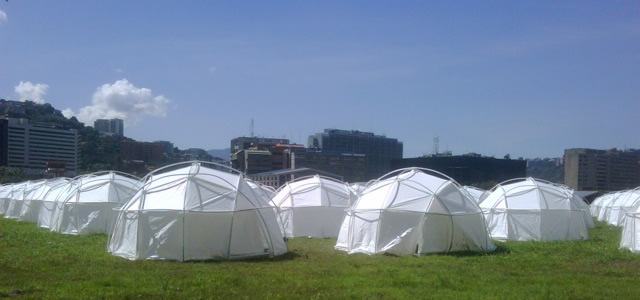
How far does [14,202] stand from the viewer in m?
63.1

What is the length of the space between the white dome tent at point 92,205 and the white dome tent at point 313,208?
9026mm

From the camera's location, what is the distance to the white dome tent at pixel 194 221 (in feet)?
79.0

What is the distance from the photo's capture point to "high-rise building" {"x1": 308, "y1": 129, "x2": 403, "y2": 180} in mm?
154800

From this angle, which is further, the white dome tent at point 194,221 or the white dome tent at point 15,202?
the white dome tent at point 15,202

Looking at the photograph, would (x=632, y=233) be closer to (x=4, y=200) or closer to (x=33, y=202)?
(x=33, y=202)

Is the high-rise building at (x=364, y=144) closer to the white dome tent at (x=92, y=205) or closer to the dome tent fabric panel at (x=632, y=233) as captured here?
the white dome tent at (x=92, y=205)

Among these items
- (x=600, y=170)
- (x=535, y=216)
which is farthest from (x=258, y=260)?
(x=600, y=170)

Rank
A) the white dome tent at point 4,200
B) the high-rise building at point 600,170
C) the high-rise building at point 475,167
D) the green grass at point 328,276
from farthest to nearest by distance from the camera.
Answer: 1. the high-rise building at point 600,170
2. the high-rise building at point 475,167
3. the white dome tent at point 4,200
4. the green grass at point 328,276

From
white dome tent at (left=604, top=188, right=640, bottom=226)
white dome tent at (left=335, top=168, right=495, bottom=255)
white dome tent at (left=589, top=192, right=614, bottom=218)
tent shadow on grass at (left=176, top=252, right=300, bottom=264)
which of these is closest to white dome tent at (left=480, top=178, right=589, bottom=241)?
white dome tent at (left=335, top=168, right=495, bottom=255)

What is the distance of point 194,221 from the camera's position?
79.5 feet

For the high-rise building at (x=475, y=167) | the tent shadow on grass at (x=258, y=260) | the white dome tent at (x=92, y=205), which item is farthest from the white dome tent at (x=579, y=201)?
the high-rise building at (x=475, y=167)

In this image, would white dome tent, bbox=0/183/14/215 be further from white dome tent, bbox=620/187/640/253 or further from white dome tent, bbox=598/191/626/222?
white dome tent, bbox=598/191/626/222

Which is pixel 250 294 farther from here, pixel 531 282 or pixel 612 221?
pixel 612 221

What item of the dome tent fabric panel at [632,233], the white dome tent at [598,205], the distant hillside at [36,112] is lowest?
the white dome tent at [598,205]
